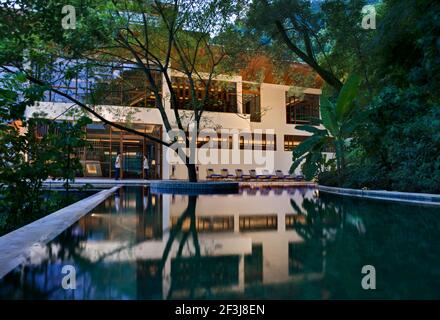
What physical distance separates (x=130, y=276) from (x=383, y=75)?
1180 cm

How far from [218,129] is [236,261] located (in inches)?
758

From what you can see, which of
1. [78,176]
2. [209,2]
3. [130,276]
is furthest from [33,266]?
[78,176]

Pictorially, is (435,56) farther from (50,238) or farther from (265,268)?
(50,238)

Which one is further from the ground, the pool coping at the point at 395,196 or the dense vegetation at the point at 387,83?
the dense vegetation at the point at 387,83

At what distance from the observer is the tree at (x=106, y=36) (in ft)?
20.6

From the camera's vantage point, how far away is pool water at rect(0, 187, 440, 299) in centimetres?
218

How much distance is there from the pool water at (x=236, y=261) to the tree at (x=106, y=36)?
11.0ft

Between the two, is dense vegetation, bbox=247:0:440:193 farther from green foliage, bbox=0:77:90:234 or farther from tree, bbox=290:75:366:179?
green foliage, bbox=0:77:90:234

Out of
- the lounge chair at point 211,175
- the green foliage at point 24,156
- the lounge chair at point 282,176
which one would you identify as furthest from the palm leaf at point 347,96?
the lounge chair at point 282,176

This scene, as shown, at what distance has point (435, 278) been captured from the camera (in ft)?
7.81

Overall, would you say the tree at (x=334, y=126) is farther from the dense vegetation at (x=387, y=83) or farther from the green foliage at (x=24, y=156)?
the green foliage at (x=24, y=156)

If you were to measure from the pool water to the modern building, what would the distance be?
1459cm

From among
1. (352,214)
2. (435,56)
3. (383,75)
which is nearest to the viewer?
(352,214)

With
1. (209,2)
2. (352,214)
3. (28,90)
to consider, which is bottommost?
(352,214)
